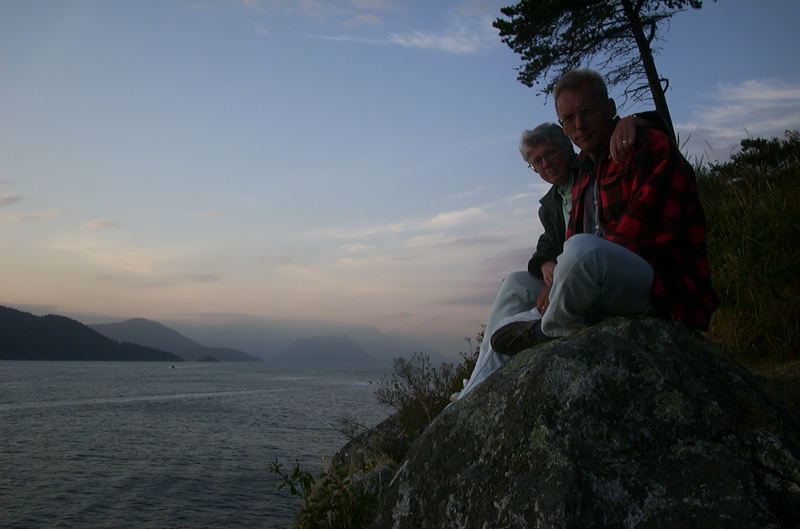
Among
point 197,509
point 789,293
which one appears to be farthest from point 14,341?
point 789,293

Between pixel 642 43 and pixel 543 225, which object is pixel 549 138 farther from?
pixel 642 43

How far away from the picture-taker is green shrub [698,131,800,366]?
5.90m

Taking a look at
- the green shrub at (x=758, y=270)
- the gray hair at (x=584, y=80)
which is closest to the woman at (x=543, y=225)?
the gray hair at (x=584, y=80)

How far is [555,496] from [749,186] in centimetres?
753

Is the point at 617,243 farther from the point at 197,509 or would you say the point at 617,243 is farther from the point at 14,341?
the point at 14,341

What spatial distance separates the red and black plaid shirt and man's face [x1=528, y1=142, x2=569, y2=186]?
949mm

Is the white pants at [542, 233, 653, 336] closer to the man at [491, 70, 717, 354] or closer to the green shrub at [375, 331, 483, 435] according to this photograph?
the man at [491, 70, 717, 354]

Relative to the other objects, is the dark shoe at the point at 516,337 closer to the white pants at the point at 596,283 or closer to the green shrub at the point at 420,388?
the white pants at the point at 596,283

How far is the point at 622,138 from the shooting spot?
3021 millimetres

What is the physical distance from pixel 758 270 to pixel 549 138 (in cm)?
395

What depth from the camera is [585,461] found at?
226cm

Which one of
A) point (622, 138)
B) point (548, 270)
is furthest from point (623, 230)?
point (548, 270)

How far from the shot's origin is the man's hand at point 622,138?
298cm

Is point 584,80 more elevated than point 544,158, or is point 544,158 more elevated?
point 584,80
